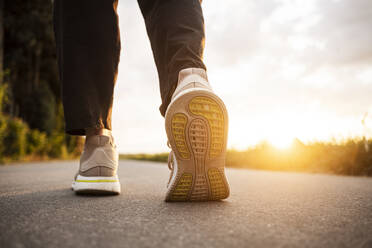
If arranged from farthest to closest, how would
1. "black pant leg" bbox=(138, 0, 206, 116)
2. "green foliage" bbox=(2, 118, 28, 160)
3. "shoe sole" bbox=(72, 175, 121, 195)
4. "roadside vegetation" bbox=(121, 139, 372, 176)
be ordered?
"green foliage" bbox=(2, 118, 28, 160), "roadside vegetation" bbox=(121, 139, 372, 176), "shoe sole" bbox=(72, 175, 121, 195), "black pant leg" bbox=(138, 0, 206, 116)

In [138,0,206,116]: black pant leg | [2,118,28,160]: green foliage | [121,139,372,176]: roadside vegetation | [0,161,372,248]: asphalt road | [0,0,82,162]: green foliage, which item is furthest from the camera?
[0,0,82,162]: green foliage

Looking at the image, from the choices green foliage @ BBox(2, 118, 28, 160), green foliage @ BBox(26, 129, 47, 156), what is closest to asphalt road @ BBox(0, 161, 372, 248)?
green foliage @ BBox(2, 118, 28, 160)

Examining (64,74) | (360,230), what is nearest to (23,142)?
(64,74)

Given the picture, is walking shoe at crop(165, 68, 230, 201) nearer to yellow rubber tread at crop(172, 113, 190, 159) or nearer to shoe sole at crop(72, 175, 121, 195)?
yellow rubber tread at crop(172, 113, 190, 159)

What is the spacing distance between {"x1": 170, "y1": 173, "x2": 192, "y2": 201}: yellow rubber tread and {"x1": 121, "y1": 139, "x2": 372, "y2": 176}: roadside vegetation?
2690mm

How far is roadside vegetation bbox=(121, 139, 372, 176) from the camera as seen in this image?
312 cm

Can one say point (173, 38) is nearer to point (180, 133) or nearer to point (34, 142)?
point (180, 133)

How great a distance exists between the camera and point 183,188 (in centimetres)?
100

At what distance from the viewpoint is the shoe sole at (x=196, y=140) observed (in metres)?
0.98

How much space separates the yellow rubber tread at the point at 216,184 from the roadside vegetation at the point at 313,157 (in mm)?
2569

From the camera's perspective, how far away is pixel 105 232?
2.06 feet

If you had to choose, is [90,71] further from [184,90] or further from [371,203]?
[371,203]

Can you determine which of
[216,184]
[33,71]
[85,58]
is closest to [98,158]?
[85,58]

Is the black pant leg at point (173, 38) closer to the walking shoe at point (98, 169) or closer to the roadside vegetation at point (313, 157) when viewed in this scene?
the walking shoe at point (98, 169)
